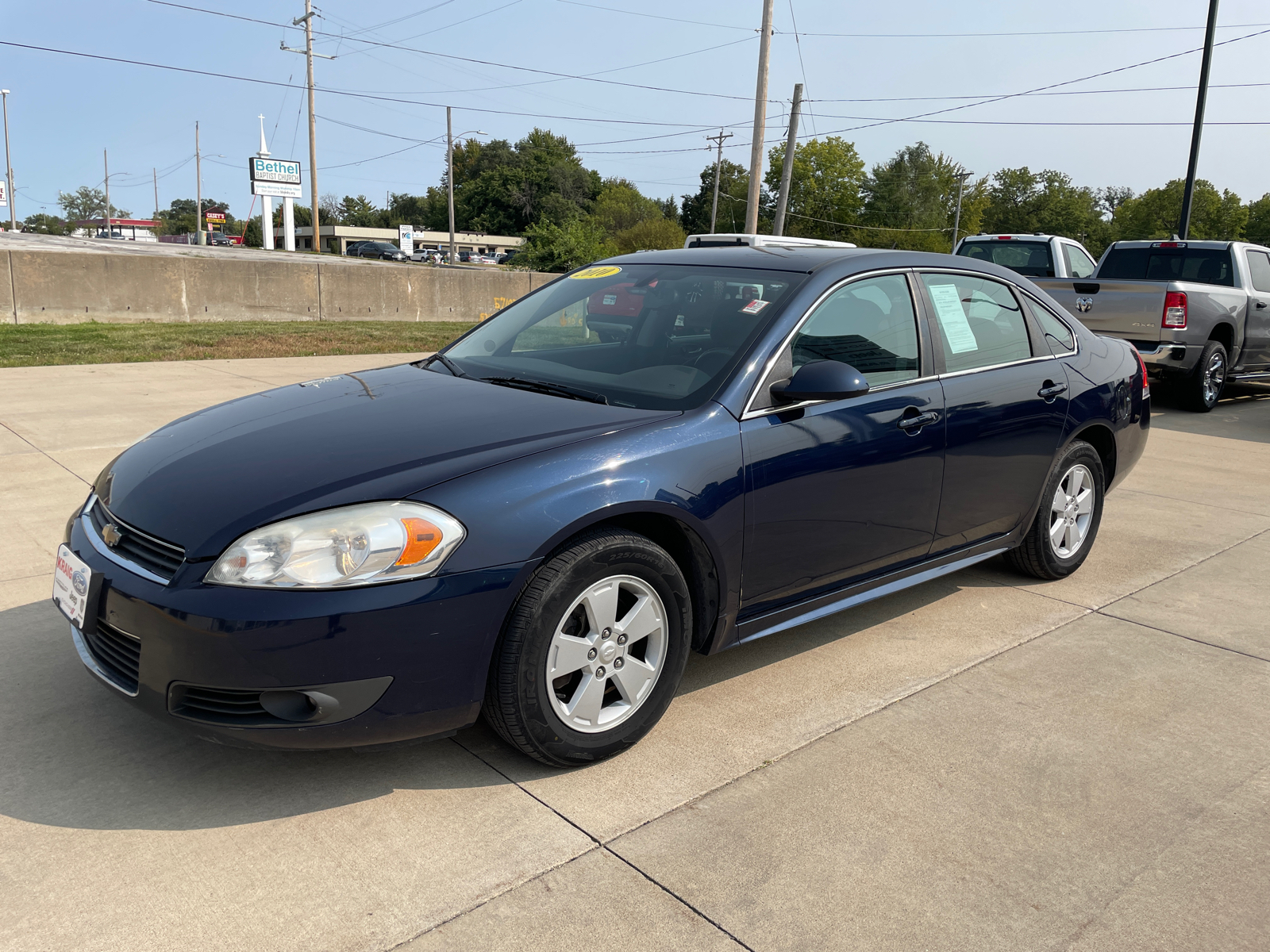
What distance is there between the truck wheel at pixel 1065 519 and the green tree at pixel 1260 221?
9601 centimetres

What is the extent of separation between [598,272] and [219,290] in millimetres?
15099

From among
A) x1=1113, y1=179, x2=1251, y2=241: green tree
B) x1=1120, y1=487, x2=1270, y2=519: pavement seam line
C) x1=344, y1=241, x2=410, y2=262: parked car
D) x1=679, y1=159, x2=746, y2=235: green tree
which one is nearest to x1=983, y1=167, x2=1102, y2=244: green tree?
x1=1113, y1=179, x2=1251, y2=241: green tree

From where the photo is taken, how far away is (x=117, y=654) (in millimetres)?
2668

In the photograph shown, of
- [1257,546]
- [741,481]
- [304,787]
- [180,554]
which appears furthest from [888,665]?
[1257,546]

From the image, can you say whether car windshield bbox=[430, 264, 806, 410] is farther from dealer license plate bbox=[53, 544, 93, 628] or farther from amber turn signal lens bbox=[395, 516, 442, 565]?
dealer license plate bbox=[53, 544, 93, 628]

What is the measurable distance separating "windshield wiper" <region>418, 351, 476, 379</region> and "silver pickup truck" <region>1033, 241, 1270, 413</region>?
8.16 metres

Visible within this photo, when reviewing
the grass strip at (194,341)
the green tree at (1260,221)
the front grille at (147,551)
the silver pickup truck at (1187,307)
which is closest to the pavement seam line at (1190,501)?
the silver pickup truck at (1187,307)

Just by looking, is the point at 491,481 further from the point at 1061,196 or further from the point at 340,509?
the point at 1061,196

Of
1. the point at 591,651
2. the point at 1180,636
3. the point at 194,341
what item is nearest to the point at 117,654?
the point at 591,651

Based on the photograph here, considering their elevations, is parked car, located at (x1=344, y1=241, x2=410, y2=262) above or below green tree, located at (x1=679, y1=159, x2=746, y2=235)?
below

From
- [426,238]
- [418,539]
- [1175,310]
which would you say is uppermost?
[426,238]

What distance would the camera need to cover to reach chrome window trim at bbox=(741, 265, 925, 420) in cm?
325

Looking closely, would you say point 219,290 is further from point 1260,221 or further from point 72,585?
point 1260,221

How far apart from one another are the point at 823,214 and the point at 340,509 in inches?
3628
